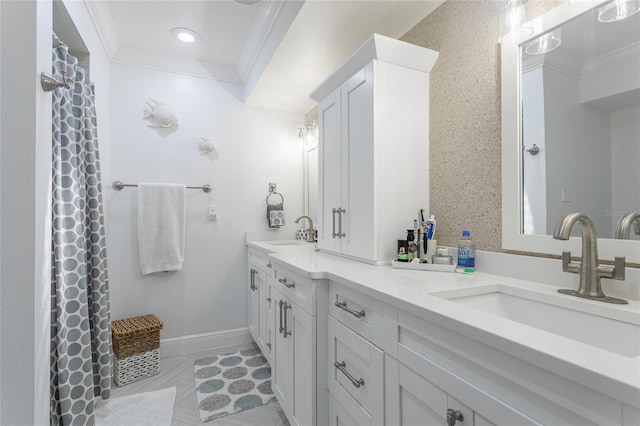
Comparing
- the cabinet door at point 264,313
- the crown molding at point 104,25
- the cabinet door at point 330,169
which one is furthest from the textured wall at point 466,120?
the crown molding at point 104,25

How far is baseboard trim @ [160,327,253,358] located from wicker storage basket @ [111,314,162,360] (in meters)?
0.31

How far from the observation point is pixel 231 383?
6.82 feet

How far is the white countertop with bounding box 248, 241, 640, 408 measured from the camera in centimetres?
47

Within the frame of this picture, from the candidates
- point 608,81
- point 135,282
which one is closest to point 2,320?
point 135,282

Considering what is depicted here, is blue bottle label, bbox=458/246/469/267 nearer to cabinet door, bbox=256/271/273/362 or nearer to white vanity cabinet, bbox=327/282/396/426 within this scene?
white vanity cabinet, bbox=327/282/396/426

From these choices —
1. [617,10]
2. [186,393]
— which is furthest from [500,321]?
[186,393]

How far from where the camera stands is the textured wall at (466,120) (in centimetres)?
129

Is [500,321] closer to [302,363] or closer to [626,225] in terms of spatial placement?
[626,225]

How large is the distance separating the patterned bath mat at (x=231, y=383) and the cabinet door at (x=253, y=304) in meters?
0.20

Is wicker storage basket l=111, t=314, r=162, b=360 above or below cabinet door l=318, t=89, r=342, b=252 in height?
below

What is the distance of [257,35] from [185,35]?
22.2 inches

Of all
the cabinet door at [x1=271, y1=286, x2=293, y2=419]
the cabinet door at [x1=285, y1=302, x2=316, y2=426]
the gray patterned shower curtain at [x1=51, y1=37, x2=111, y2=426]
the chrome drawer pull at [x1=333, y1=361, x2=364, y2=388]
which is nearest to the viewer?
the chrome drawer pull at [x1=333, y1=361, x2=364, y2=388]

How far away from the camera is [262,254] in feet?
7.57

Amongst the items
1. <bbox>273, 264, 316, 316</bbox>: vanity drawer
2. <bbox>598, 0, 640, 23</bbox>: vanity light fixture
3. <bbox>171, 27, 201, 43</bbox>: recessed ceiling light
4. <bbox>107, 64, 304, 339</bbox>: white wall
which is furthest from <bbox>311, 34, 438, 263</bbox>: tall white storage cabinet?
<bbox>107, 64, 304, 339</bbox>: white wall
